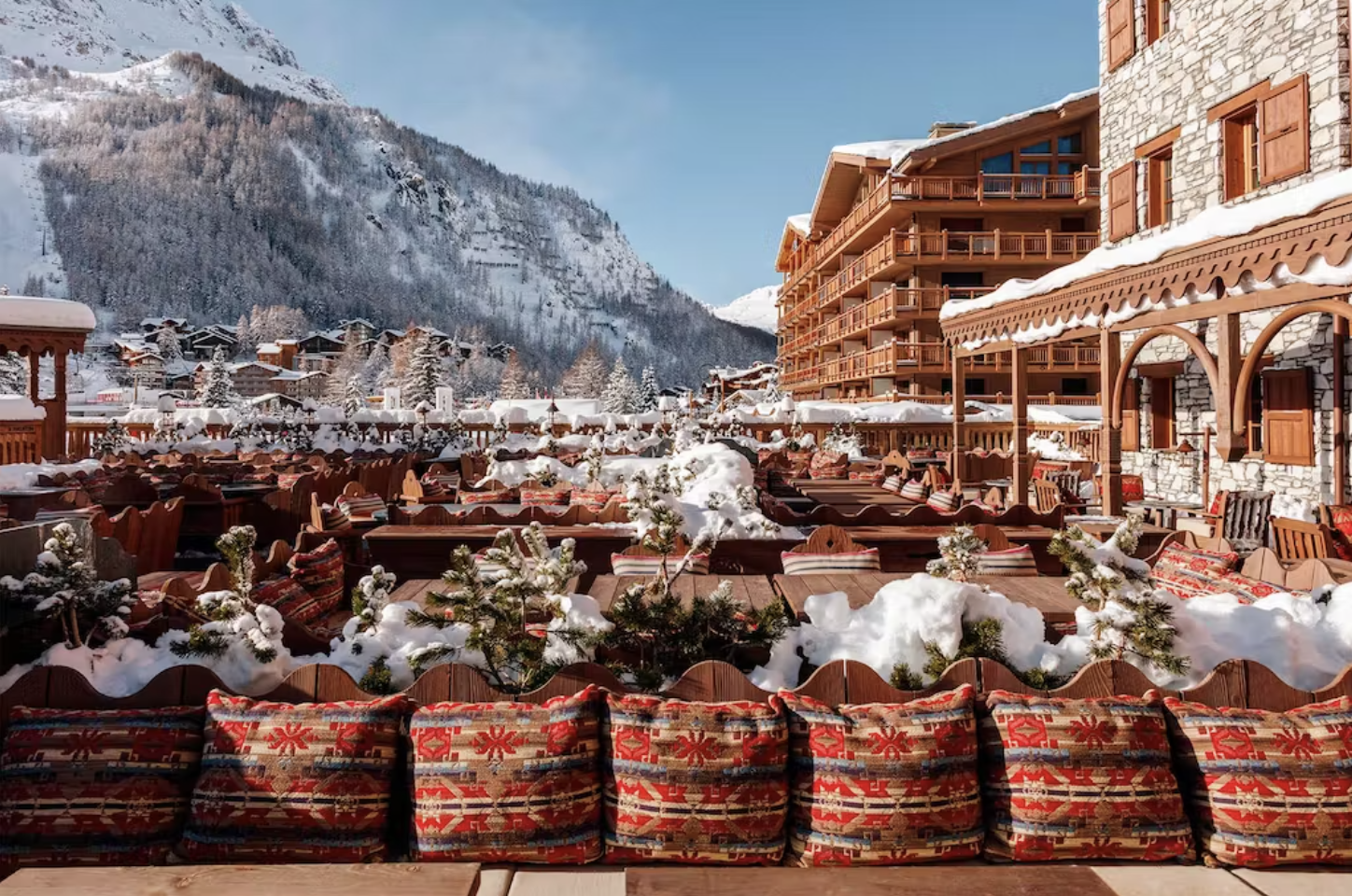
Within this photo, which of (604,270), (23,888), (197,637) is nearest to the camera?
(23,888)

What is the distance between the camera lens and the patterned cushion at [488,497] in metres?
7.83

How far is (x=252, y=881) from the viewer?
1.68m

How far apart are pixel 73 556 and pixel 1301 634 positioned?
12.4 feet

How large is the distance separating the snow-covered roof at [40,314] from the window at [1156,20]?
16741mm

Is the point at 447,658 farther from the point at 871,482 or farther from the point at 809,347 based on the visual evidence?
the point at 809,347

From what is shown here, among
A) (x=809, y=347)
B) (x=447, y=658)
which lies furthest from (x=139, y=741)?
(x=809, y=347)

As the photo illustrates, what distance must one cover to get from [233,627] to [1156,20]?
14770 millimetres

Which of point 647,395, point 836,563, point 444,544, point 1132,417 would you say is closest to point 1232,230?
point 836,563

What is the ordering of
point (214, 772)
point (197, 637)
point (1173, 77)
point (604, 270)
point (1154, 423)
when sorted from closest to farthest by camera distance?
1. point (214, 772)
2. point (197, 637)
3. point (1173, 77)
4. point (1154, 423)
5. point (604, 270)

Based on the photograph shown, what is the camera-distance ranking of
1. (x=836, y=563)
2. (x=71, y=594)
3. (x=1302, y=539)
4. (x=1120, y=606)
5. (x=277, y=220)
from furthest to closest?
(x=277, y=220)
(x=1302, y=539)
(x=836, y=563)
(x=71, y=594)
(x=1120, y=606)

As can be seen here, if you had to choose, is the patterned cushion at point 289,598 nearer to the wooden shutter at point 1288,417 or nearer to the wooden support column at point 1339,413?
the wooden support column at point 1339,413

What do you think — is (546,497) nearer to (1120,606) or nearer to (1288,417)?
(1120,606)

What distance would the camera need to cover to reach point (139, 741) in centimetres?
211

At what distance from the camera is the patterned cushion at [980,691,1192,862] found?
2016 millimetres
